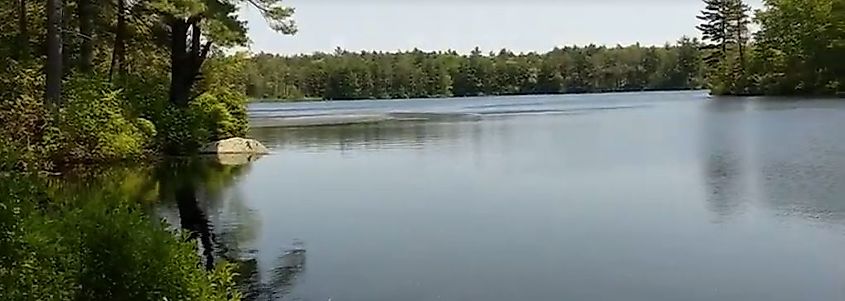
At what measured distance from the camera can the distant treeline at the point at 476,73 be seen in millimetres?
102438

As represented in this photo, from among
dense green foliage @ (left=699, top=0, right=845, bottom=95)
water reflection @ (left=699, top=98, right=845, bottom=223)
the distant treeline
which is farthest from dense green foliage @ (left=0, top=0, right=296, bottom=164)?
the distant treeline

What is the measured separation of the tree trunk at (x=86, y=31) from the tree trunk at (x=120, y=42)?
1.98ft

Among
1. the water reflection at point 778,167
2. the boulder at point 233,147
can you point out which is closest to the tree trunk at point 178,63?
the boulder at point 233,147

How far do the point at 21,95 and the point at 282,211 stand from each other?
8077mm

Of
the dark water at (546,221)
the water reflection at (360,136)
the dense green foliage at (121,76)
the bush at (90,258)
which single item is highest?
the dense green foliage at (121,76)

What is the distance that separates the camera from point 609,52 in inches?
4407

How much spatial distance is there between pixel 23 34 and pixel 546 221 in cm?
1398

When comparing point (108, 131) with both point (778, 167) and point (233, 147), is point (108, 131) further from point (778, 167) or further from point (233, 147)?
point (778, 167)

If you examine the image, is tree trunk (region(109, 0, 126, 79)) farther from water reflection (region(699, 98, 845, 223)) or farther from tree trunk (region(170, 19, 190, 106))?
water reflection (region(699, 98, 845, 223))

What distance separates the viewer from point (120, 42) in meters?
24.4

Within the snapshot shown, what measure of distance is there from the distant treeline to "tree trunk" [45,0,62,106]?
82.3 m

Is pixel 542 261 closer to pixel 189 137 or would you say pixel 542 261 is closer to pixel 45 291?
pixel 45 291

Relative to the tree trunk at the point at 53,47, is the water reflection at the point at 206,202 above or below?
below

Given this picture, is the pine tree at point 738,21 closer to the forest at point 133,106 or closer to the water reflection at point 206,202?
the forest at point 133,106
